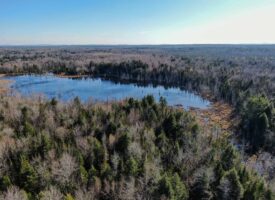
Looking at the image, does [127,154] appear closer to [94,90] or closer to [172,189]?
[172,189]

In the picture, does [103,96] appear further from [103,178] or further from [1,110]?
[103,178]

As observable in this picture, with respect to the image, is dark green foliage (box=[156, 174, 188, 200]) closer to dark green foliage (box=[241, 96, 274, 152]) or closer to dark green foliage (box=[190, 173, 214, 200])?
dark green foliage (box=[190, 173, 214, 200])

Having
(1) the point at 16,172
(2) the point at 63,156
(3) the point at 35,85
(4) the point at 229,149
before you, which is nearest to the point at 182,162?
(4) the point at 229,149

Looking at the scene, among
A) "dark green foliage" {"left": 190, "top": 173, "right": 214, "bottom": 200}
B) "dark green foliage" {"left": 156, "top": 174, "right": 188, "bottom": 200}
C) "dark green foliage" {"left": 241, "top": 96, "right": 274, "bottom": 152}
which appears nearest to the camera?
"dark green foliage" {"left": 156, "top": 174, "right": 188, "bottom": 200}

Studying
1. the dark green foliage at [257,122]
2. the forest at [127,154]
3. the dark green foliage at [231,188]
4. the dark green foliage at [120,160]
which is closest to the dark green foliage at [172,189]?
the dark green foliage at [120,160]

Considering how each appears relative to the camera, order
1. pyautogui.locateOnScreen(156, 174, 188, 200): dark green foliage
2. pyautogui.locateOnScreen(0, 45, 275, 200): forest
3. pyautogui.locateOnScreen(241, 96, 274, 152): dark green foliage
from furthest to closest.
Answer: pyautogui.locateOnScreen(241, 96, 274, 152): dark green foliage < pyautogui.locateOnScreen(0, 45, 275, 200): forest < pyautogui.locateOnScreen(156, 174, 188, 200): dark green foliage

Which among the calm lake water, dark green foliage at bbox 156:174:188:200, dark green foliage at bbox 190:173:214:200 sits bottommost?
the calm lake water

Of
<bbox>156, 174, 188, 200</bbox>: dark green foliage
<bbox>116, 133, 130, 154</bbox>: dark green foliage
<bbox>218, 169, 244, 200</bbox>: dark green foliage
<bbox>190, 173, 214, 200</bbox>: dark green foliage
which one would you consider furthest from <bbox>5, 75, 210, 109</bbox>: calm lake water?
<bbox>156, 174, 188, 200</bbox>: dark green foliage

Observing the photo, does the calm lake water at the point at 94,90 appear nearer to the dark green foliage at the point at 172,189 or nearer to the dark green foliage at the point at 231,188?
the dark green foliage at the point at 231,188

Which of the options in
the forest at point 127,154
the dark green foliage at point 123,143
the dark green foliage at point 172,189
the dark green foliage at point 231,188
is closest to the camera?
the dark green foliage at point 172,189
